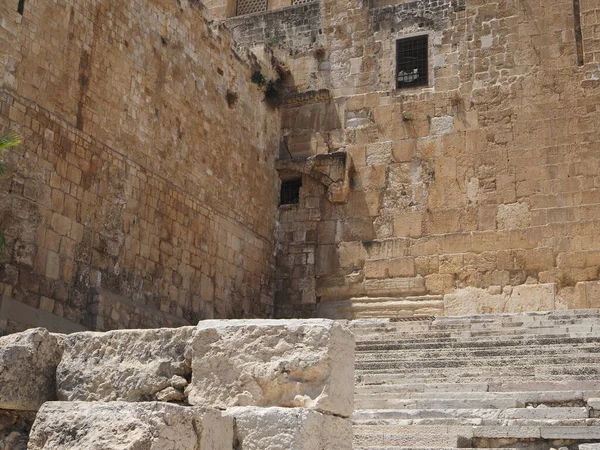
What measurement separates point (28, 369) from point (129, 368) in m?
0.50

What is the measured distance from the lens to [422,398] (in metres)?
8.29

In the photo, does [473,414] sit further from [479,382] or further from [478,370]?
[478,370]

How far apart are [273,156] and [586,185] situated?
550 cm

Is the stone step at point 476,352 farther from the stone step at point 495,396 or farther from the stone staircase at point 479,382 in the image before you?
the stone step at point 495,396

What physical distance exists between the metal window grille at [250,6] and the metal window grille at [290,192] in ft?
12.2

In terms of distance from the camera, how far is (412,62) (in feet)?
52.3

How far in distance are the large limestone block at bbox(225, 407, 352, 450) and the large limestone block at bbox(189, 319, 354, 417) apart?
0.21 ft

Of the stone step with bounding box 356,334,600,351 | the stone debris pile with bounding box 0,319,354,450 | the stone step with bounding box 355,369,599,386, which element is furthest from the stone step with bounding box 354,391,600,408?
the stone debris pile with bounding box 0,319,354,450

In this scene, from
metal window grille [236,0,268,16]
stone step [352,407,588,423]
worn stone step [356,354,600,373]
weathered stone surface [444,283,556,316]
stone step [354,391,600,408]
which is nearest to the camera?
stone step [352,407,588,423]

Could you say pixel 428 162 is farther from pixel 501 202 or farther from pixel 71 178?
pixel 71 178

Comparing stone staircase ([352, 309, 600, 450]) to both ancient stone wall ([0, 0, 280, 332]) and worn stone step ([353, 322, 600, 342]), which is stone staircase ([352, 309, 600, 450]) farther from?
ancient stone wall ([0, 0, 280, 332])

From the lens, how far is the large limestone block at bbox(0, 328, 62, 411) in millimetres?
4230

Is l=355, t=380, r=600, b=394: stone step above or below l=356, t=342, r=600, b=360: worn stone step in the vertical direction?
below

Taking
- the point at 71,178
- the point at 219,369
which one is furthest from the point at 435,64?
the point at 219,369
